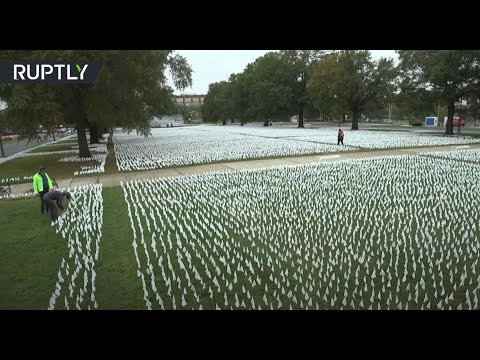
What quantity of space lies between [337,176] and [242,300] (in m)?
10.8

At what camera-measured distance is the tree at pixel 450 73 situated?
109 feet

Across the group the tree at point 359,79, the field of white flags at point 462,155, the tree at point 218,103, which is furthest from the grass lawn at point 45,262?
the tree at point 218,103

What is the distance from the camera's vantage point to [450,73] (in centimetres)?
3359

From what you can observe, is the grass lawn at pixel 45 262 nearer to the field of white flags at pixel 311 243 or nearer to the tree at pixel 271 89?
the field of white flags at pixel 311 243

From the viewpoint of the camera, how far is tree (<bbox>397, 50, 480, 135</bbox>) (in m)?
33.4

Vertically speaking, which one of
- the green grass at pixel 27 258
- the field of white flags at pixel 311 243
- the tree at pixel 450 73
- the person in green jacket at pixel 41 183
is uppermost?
the tree at pixel 450 73

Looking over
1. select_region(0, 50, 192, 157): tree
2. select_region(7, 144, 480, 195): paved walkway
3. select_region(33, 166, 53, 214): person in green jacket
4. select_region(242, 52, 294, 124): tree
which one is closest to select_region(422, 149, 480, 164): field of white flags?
select_region(7, 144, 480, 195): paved walkway

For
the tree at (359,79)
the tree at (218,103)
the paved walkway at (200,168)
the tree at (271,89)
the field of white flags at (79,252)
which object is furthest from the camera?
the tree at (218,103)

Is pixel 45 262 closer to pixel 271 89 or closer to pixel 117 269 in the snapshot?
pixel 117 269

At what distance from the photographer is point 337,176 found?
15.3 metres

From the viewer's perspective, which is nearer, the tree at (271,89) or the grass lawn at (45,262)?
the grass lawn at (45,262)

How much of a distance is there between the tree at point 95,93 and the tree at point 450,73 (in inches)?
988

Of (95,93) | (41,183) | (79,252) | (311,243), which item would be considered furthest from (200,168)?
(311,243)
